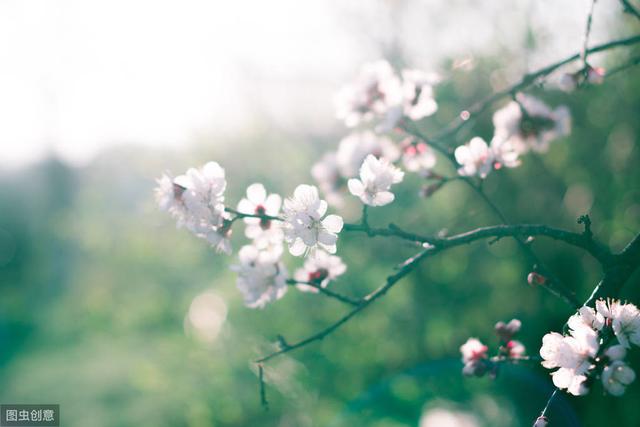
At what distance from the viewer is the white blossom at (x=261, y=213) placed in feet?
4.09

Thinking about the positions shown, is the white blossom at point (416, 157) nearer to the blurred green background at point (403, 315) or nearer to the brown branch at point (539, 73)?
the brown branch at point (539, 73)

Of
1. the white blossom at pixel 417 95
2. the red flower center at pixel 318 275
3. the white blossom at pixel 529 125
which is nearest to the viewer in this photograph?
the red flower center at pixel 318 275

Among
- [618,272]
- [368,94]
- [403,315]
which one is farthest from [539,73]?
[403,315]

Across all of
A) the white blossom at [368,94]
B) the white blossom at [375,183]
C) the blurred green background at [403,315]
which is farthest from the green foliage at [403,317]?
the white blossom at [368,94]

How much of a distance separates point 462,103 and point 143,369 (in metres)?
3.61

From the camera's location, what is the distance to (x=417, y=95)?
159cm

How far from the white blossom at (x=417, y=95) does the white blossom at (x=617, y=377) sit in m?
0.89

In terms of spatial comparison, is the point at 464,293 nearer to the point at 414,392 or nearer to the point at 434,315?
the point at 434,315

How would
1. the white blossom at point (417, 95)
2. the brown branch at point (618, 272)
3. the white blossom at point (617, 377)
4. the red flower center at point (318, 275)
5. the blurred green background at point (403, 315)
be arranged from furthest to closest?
1. the blurred green background at point (403, 315)
2. the white blossom at point (417, 95)
3. the red flower center at point (318, 275)
4. the brown branch at point (618, 272)
5. the white blossom at point (617, 377)

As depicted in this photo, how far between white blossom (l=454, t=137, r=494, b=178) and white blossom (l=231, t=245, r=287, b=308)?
22.9 inches

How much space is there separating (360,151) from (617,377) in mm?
1035

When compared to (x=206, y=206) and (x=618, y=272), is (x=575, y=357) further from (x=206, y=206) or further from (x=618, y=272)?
(x=206, y=206)

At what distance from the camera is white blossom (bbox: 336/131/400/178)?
167cm

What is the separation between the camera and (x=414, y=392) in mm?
2416
